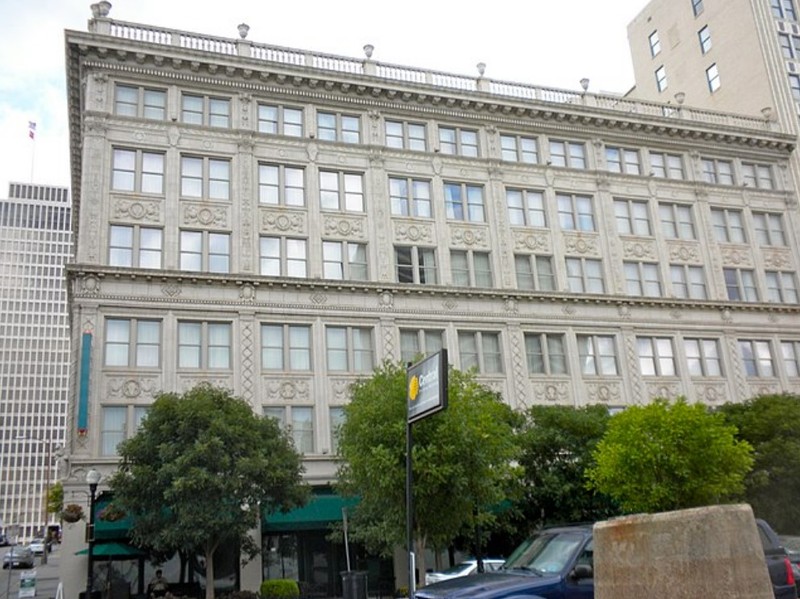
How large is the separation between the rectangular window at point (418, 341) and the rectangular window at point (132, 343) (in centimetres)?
1048

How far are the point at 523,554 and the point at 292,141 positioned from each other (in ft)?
88.3

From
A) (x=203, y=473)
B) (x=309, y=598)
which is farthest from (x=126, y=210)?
(x=309, y=598)

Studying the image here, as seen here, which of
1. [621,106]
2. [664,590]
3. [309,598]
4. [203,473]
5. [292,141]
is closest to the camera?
[664,590]

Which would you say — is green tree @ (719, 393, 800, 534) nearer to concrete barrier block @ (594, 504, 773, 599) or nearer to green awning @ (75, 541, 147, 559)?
green awning @ (75, 541, 147, 559)

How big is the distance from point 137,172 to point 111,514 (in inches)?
586

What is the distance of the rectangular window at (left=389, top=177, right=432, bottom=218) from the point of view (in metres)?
37.2

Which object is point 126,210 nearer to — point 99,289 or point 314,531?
point 99,289

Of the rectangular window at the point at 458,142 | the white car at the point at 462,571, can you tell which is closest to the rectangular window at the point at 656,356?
the rectangular window at the point at 458,142

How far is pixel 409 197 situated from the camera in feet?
123

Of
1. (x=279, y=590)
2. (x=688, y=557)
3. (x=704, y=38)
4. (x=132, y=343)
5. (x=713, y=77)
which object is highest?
(x=704, y=38)

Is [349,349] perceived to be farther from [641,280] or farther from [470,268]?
[641,280]

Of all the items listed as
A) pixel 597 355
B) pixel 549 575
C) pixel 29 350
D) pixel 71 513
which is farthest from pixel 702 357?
pixel 29 350

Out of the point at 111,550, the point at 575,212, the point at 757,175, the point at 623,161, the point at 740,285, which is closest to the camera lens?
the point at 111,550

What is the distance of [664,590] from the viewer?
7258mm
